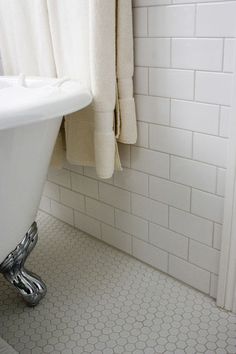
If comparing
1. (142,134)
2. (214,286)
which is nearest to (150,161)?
(142,134)

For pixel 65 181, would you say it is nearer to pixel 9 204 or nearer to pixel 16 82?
pixel 16 82

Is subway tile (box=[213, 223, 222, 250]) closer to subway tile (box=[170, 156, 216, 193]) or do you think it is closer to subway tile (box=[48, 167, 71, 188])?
subway tile (box=[170, 156, 216, 193])

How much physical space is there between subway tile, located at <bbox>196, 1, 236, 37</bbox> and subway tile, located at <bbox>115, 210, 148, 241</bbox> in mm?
703

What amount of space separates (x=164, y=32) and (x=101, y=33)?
7.3 inches

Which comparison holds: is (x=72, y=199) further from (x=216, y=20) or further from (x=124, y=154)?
(x=216, y=20)

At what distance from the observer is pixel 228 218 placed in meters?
1.15

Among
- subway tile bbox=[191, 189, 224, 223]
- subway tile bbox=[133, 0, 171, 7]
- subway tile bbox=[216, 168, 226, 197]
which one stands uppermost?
subway tile bbox=[133, 0, 171, 7]

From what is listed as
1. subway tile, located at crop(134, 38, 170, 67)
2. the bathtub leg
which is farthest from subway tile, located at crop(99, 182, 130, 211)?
subway tile, located at crop(134, 38, 170, 67)

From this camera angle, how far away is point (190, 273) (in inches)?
53.2

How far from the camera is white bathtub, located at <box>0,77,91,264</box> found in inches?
33.8

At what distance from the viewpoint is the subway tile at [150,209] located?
4.51 feet

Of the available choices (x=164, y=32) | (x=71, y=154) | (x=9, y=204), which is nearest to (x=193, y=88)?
(x=164, y=32)

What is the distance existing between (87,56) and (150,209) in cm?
57

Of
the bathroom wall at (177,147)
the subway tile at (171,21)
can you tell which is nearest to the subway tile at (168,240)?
the bathroom wall at (177,147)
